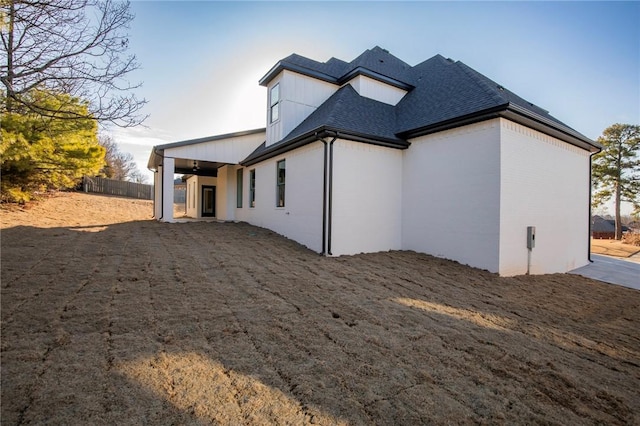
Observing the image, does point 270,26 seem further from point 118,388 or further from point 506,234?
point 118,388

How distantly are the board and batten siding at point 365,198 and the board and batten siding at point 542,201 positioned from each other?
2.99 m

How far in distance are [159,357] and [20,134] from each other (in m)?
10.2

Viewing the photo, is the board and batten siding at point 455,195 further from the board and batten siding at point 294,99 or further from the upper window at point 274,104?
the upper window at point 274,104

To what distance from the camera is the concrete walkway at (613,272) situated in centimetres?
843

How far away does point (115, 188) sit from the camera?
89.1 ft

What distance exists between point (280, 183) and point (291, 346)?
316 inches

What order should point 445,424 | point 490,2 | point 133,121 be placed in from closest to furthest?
point 445,424 → point 133,121 → point 490,2

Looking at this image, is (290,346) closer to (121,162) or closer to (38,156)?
(38,156)

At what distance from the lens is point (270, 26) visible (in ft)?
31.0

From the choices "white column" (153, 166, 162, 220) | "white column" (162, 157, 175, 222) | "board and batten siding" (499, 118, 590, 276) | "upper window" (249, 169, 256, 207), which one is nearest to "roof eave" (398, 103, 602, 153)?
"board and batten siding" (499, 118, 590, 276)

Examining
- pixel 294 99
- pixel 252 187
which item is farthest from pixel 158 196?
pixel 294 99

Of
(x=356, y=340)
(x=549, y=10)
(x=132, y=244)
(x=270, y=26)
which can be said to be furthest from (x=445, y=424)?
(x=549, y=10)

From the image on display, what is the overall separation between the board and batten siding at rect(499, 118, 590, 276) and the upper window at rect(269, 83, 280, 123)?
767 centimetres

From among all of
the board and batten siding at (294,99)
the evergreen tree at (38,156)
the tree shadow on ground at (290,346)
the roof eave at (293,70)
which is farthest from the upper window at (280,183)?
the evergreen tree at (38,156)
